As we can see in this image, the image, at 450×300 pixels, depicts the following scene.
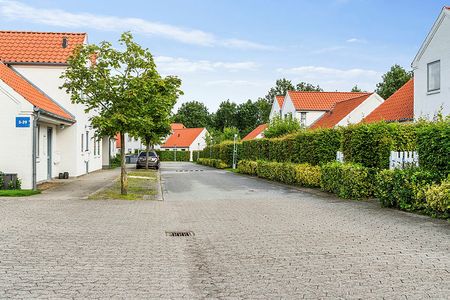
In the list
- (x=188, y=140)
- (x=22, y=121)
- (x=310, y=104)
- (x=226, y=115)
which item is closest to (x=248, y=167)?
(x=310, y=104)

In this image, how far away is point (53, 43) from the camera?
2619 cm

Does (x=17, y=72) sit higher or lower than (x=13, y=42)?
lower

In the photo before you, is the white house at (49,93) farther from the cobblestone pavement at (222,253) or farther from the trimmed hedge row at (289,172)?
the trimmed hedge row at (289,172)

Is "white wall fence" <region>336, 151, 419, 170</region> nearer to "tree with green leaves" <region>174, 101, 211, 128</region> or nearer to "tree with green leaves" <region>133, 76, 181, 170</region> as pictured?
"tree with green leaves" <region>133, 76, 181, 170</region>

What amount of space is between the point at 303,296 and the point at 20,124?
1481cm

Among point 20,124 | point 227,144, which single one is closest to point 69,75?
point 20,124

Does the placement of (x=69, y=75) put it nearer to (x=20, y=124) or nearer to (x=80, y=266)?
(x=20, y=124)

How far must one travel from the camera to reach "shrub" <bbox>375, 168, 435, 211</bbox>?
12.0 m

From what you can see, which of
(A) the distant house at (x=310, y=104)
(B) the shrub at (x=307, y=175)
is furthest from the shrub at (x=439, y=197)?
(A) the distant house at (x=310, y=104)

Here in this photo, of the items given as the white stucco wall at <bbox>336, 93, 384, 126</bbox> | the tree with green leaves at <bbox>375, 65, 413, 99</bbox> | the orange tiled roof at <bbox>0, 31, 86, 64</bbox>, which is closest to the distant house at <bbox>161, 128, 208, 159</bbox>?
the tree with green leaves at <bbox>375, 65, 413, 99</bbox>

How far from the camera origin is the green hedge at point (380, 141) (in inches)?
631

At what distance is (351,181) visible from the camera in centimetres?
1612

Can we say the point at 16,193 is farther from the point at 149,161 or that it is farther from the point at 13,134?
the point at 149,161

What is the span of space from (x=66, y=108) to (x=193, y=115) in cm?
10280
